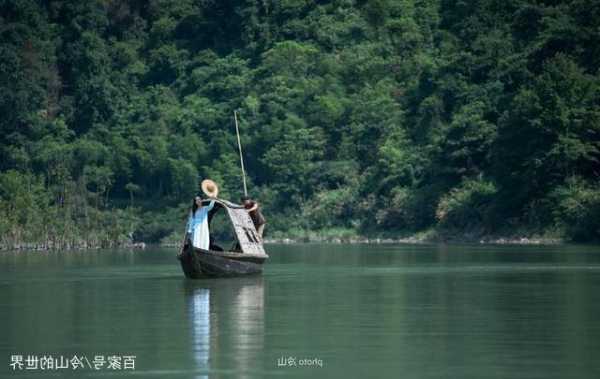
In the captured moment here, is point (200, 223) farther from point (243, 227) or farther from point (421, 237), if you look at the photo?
point (421, 237)

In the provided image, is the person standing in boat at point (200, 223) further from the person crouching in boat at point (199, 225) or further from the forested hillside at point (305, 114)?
the forested hillside at point (305, 114)

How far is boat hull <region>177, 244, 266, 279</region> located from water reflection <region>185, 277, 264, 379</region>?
597mm

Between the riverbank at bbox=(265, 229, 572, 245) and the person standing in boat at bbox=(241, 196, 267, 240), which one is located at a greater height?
the person standing in boat at bbox=(241, 196, 267, 240)

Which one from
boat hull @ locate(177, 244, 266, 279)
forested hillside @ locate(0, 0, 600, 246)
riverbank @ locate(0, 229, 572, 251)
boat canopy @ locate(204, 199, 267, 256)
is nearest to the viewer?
boat hull @ locate(177, 244, 266, 279)

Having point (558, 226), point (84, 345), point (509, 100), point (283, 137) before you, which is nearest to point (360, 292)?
point (84, 345)

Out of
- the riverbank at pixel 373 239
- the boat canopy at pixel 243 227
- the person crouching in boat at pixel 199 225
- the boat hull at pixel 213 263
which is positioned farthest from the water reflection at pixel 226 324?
the riverbank at pixel 373 239

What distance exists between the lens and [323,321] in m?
37.0

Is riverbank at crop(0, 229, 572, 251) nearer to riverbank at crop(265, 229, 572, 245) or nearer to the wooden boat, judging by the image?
riverbank at crop(265, 229, 572, 245)

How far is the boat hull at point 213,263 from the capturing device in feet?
173

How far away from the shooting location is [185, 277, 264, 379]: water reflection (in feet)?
98.1

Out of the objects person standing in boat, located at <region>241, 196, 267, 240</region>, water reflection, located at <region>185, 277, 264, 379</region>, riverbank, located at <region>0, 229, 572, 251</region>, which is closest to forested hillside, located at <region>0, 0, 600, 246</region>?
riverbank, located at <region>0, 229, 572, 251</region>

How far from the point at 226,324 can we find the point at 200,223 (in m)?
16.7

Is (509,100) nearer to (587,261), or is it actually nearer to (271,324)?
(587,261)

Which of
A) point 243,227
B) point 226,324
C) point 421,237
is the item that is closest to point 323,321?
point 226,324
